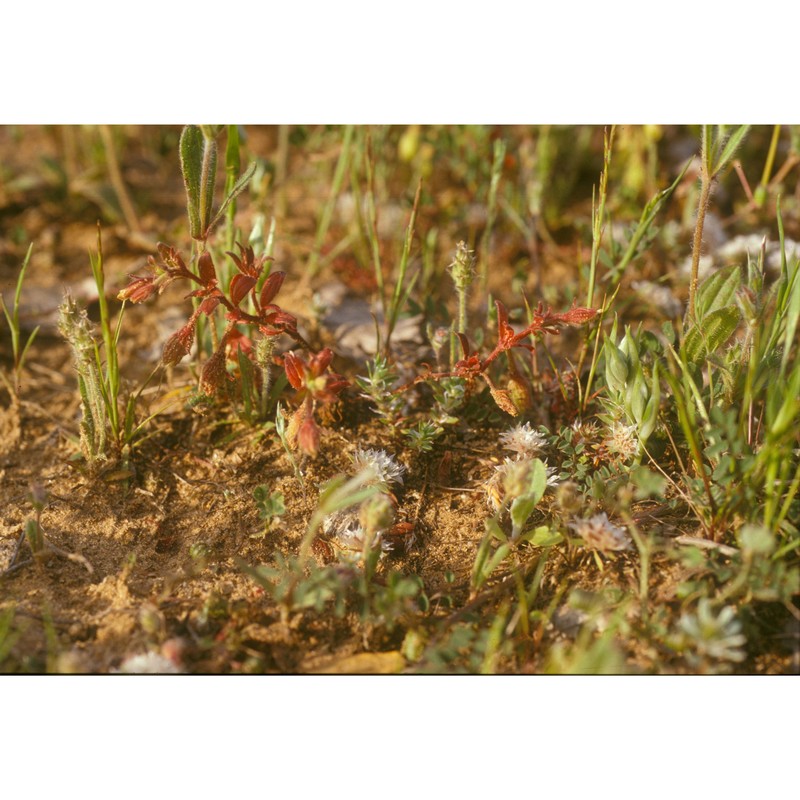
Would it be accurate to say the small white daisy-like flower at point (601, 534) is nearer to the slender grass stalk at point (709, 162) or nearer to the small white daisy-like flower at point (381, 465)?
the small white daisy-like flower at point (381, 465)

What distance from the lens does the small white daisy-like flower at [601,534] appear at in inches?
61.5

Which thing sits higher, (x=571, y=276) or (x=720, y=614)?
(x=571, y=276)

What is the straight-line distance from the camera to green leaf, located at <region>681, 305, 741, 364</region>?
177 cm

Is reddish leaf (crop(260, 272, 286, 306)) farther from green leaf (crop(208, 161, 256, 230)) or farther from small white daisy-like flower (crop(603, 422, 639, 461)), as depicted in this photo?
small white daisy-like flower (crop(603, 422, 639, 461))

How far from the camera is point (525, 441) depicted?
5.88 ft

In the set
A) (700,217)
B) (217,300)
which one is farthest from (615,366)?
(217,300)

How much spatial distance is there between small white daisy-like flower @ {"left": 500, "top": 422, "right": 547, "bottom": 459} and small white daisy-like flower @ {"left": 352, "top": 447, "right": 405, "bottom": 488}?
27 centimetres

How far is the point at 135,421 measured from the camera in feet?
6.62

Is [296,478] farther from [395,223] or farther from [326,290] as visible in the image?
[395,223]

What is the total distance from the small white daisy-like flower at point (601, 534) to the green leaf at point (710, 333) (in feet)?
1.47

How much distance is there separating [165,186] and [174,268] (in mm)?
1480

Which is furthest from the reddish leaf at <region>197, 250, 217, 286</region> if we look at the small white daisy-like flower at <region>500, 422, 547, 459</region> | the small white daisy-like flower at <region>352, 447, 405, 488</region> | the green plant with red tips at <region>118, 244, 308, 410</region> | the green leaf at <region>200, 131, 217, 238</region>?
the small white daisy-like flower at <region>500, 422, 547, 459</region>

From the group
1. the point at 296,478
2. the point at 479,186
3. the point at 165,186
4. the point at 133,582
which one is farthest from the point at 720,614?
the point at 165,186

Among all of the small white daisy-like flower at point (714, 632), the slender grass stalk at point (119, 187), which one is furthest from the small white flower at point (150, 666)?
the slender grass stalk at point (119, 187)
